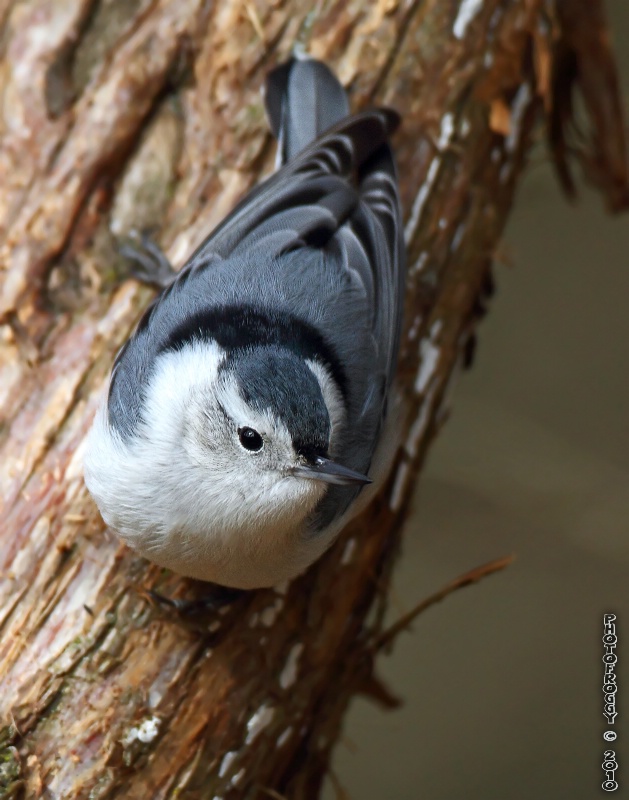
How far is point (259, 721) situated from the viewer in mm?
2260

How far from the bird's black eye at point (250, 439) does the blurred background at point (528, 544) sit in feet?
4.62

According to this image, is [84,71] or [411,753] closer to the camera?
[84,71]

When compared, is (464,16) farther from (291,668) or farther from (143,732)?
(143,732)

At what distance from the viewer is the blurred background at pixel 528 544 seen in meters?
3.32

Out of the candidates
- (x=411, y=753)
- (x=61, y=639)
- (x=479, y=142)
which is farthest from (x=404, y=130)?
(x=411, y=753)

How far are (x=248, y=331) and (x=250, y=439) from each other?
0.90ft

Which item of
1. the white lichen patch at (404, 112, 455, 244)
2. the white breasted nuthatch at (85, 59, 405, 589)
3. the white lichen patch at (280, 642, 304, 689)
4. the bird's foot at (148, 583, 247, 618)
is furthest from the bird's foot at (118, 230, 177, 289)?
the white lichen patch at (280, 642, 304, 689)

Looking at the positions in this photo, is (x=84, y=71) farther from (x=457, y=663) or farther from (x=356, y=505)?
(x=457, y=663)

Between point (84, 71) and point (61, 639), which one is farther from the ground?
point (84, 71)

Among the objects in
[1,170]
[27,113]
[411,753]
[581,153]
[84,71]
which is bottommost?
[411,753]

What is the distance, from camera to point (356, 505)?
2291 millimetres

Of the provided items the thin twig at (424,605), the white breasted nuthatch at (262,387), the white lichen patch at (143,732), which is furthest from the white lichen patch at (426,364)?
the white lichen patch at (143,732)

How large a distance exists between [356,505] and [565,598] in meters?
1.62

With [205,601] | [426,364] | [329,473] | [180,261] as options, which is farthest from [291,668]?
[180,261]
